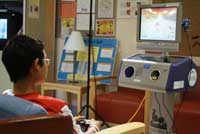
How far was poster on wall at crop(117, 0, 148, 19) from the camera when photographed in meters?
4.68

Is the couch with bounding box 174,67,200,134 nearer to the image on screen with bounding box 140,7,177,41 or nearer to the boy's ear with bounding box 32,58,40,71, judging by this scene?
the image on screen with bounding box 140,7,177,41

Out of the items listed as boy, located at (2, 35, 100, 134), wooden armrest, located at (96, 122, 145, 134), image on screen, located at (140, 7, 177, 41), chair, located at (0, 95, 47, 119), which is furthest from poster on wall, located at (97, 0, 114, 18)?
chair, located at (0, 95, 47, 119)

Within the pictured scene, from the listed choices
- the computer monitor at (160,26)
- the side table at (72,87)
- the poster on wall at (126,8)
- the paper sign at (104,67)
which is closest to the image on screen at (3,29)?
the side table at (72,87)

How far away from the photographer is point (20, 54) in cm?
166

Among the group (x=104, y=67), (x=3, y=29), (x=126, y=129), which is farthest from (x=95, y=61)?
(x=126, y=129)

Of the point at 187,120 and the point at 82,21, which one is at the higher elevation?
the point at 82,21

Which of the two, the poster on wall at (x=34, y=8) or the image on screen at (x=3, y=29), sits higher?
the poster on wall at (x=34, y=8)

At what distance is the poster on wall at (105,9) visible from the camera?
4.85m

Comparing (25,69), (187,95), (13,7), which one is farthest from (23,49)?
(13,7)

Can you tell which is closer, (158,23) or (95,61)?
(158,23)

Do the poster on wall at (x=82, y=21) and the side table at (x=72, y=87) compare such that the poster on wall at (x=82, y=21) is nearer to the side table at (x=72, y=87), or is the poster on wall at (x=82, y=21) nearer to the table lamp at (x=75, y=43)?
the table lamp at (x=75, y=43)

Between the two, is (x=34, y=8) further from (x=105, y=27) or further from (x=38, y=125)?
(x=38, y=125)

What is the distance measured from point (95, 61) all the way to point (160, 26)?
82.3 inches

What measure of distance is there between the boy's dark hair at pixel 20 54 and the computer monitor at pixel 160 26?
134cm
